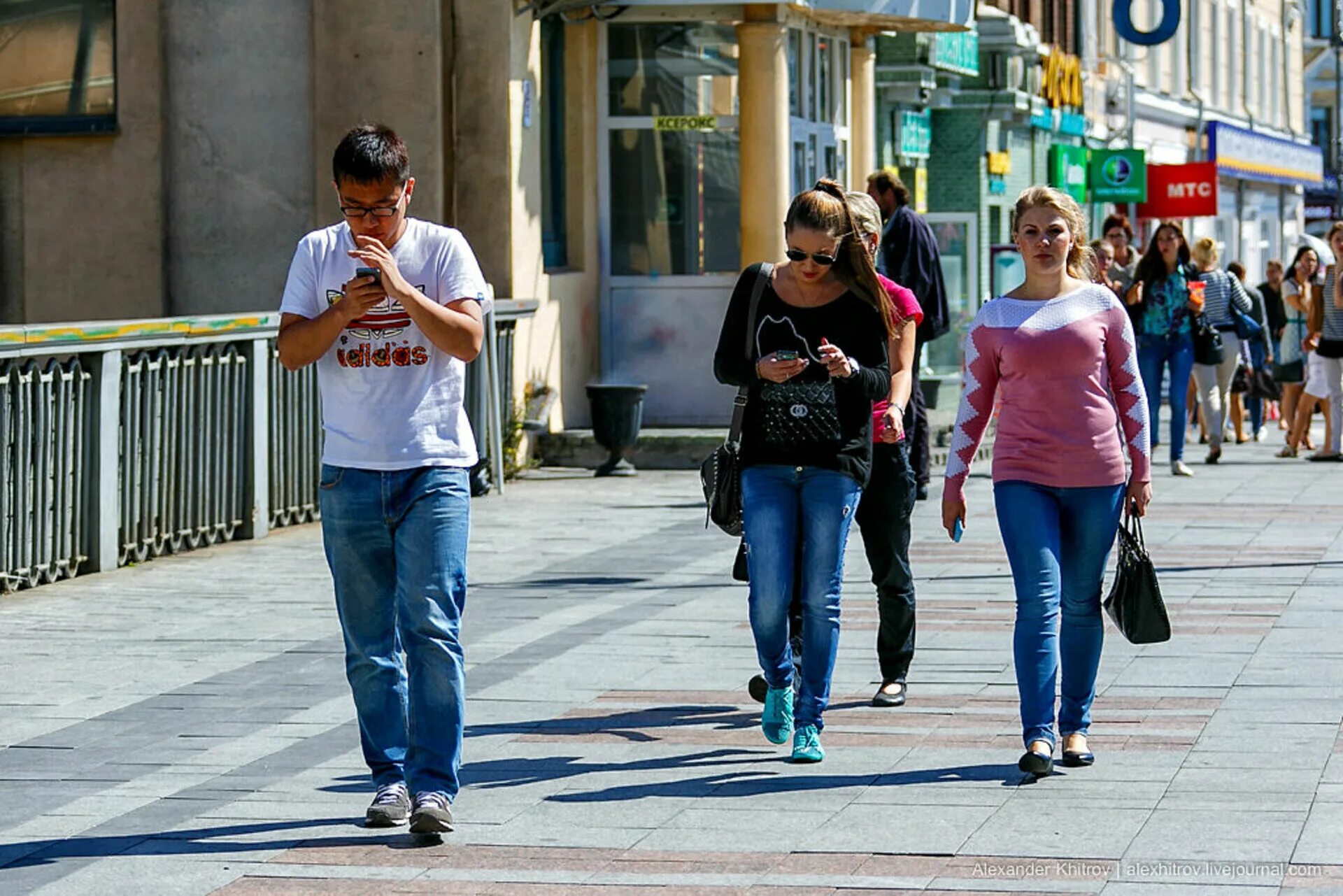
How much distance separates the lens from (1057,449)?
7.38m

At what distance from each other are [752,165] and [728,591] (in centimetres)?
875

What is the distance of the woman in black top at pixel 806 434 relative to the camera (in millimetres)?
7594

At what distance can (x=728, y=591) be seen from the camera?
11.9 metres

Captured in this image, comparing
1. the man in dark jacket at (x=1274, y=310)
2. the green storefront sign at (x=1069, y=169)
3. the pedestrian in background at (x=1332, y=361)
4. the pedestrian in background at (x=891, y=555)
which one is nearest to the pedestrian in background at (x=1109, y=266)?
the pedestrian in background at (x=1332, y=361)

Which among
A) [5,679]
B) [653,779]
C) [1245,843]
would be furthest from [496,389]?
[1245,843]

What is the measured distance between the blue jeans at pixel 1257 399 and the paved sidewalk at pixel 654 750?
403 inches

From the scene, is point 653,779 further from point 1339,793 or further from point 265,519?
point 265,519

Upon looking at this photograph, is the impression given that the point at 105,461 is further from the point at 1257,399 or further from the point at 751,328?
the point at 1257,399

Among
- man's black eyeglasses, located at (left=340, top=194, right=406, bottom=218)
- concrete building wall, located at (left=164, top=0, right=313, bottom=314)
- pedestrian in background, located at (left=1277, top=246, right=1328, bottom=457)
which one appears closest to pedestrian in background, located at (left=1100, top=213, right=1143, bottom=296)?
pedestrian in background, located at (left=1277, top=246, right=1328, bottom=457)

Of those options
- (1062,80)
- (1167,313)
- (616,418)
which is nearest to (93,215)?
(616,418)

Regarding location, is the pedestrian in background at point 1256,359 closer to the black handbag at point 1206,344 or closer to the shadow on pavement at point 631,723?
the black handbag at point 1206,344

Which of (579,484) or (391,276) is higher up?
(391,276)

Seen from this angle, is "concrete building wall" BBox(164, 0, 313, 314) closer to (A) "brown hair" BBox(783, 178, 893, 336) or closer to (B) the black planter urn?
(B) the black planter urn

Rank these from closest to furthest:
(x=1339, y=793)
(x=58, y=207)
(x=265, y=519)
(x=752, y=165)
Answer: (x=1339, y=793), (x=265, y=519), (x=58, y=207), (x=752, y=165)
